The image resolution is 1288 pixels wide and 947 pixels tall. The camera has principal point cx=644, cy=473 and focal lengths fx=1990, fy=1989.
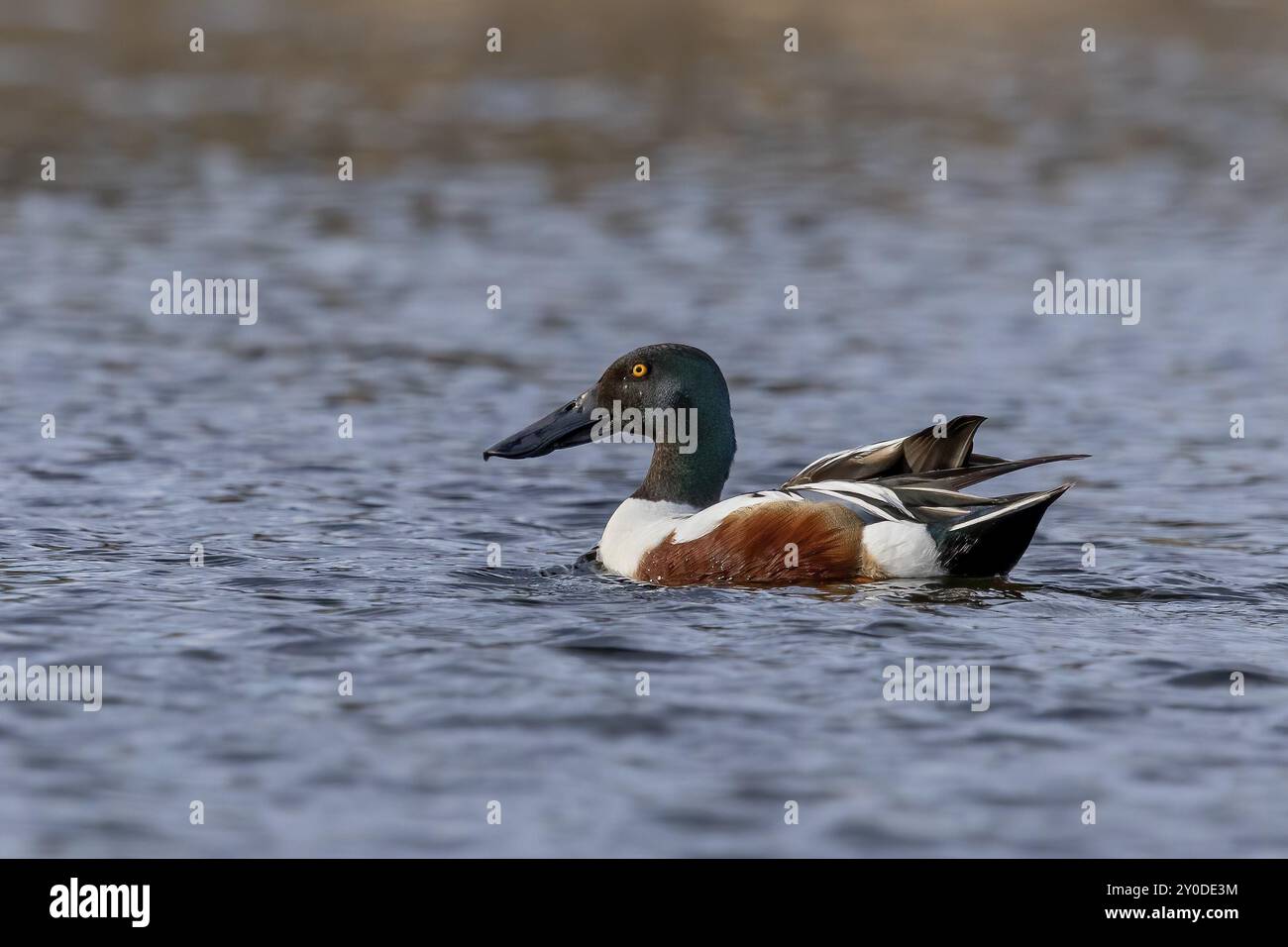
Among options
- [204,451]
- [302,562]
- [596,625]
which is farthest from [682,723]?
[204,451]

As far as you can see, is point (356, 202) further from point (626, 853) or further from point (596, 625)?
point (626, 853)

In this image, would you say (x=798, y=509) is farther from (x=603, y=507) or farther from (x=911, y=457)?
(x=603, y=507)

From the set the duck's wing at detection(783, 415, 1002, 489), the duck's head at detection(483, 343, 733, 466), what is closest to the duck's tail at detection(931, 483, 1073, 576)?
the duck's wing at detection(783, 415, 1002, 489)

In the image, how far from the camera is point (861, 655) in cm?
786

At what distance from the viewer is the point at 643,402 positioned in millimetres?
10039

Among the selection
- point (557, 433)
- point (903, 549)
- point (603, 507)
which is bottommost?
point (903, 549)

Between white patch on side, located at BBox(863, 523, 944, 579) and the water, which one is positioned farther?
white patch on side, located at BBox(863, 523, 944, 579)

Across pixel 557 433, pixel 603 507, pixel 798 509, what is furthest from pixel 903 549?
pixel 603 507

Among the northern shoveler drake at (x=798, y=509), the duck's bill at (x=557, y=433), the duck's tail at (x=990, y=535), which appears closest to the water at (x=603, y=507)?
the duck's tail at (x=990, y=535)

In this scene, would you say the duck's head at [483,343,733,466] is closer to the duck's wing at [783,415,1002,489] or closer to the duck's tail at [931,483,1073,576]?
the duck's wing at [783,415,1002,489]

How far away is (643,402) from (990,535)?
1959 mm

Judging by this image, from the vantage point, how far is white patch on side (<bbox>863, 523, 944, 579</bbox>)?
9117mm

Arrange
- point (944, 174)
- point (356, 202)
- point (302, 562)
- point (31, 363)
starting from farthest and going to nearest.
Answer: point (944, 174)
point (356, 202)
point (31, 363)
point (302, 562)
